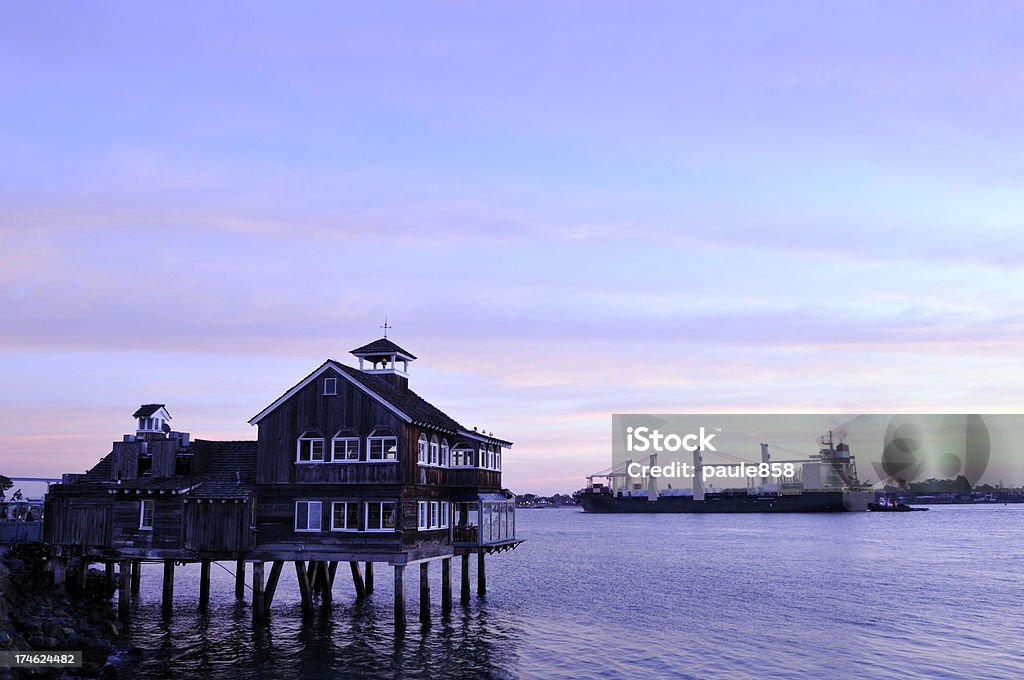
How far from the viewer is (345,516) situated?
1725 inches

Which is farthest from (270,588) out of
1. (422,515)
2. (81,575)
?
(422,515)

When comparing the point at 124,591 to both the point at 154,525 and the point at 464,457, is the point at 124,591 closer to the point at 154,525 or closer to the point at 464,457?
the point at 154,525

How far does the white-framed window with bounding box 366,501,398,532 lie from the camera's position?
141 ft

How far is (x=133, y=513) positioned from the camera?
46969 millimetres

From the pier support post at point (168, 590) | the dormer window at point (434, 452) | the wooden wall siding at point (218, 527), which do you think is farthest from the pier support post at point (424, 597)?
the pier support post at point (168, 590)

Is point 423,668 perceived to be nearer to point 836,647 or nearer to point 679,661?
point 679,661

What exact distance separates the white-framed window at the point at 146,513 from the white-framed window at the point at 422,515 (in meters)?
15.1

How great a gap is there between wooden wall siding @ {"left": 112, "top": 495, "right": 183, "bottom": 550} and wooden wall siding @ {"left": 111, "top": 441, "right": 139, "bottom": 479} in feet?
5.05

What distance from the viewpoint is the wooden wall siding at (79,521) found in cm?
4744

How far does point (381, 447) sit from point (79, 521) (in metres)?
19.2

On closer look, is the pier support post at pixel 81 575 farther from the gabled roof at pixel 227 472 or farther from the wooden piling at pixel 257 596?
the wooden piling at pixel 257 596

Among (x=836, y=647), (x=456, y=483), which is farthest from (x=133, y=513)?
(x=836, y=647)

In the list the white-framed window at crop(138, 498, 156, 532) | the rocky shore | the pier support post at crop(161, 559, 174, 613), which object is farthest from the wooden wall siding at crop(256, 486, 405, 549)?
the pier support post at crop(161, 559, 174, 613)

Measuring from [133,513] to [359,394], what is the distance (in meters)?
15.2
